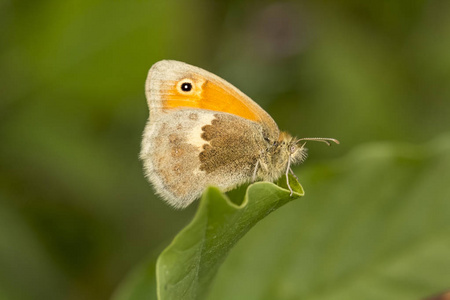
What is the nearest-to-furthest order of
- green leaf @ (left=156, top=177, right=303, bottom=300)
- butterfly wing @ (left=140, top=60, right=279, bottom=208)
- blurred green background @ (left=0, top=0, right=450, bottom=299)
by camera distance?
green leaf @ (left=156, top=177, right=303, bottom=300), butterfly wing @ (left=140, top=60, right=279, bottom=208), blurred green background @ (left=0, top=0, right=450, bottom=299)

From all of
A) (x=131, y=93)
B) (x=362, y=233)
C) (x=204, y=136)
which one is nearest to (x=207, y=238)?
(x=362, y=233)

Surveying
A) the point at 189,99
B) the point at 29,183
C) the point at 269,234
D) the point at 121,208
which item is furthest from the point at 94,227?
the point at 269,234

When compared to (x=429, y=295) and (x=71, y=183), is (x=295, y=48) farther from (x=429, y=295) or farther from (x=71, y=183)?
(x=429, y=295)

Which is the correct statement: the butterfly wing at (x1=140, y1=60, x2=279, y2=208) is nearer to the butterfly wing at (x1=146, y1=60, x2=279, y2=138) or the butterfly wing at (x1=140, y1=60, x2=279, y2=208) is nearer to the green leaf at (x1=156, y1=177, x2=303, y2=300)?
the butterfly wing at (x1=146, y1=60, x2=279, y2=138)

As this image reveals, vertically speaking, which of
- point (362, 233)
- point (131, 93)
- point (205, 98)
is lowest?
point (131, 93)

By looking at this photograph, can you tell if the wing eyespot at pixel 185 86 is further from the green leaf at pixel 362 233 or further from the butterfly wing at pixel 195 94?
the green leaf at pixel 362 233

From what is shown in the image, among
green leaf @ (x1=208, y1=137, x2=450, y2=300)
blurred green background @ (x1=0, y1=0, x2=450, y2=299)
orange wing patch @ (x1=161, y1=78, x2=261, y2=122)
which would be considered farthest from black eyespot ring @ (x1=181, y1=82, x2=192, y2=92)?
blurred green background @ (x1=0, y1=0, x2=450, y2=299)

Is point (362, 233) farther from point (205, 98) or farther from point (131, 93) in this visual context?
point (131, 93)

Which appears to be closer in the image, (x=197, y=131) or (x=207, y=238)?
(x=207, y=238)
